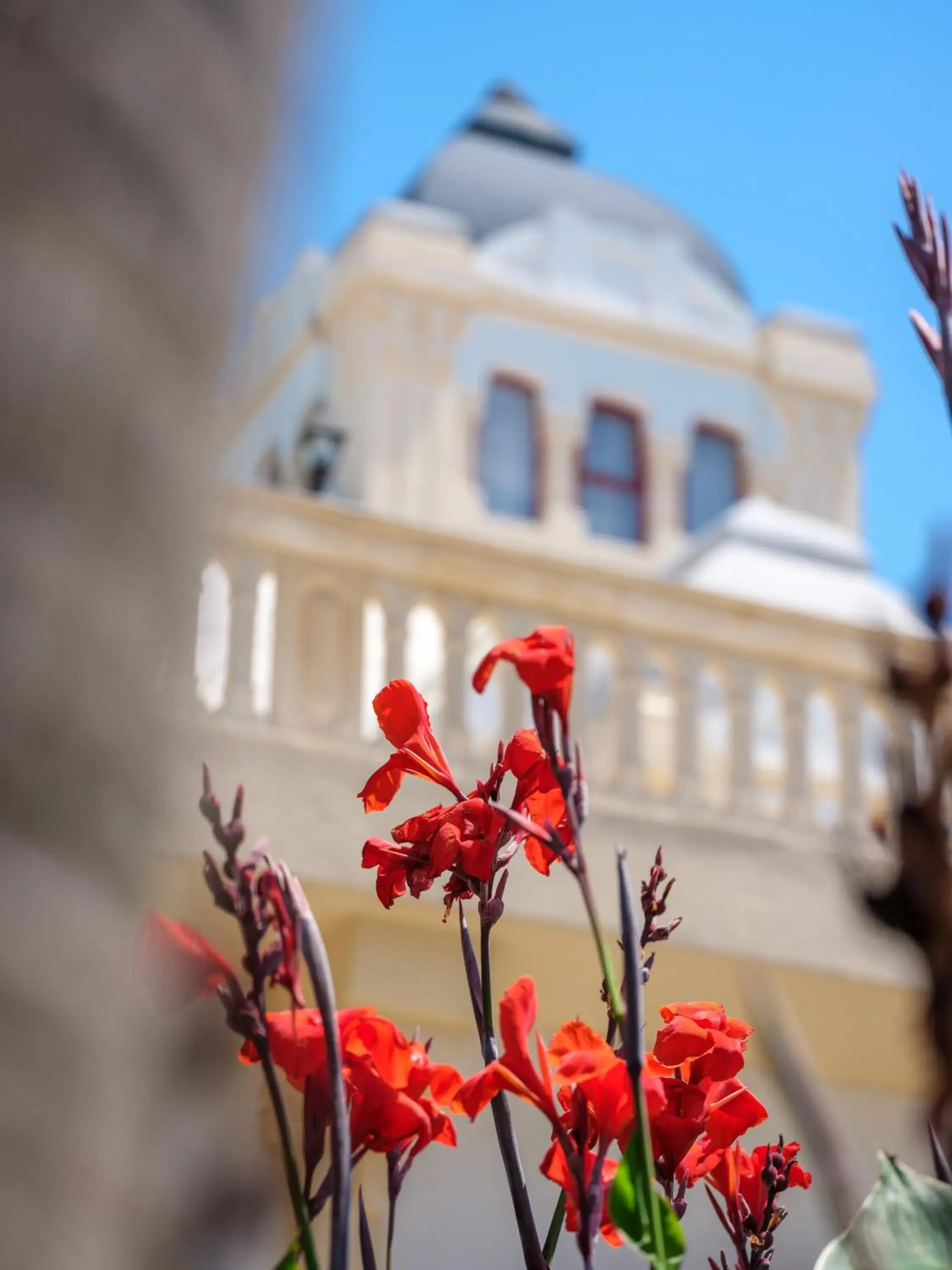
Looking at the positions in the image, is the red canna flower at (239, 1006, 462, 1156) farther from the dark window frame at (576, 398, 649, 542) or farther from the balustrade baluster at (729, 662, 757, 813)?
the dark window frame at (576, 398, 649, 542)

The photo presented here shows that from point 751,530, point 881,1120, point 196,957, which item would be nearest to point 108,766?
point 196,957

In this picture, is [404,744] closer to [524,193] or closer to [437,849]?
[437,849]

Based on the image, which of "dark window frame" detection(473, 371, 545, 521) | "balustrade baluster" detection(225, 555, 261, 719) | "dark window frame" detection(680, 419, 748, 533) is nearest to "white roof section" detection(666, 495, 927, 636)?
"balustrade baluster" detection(225, 555, 261, 719)

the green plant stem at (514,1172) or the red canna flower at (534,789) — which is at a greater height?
the red canna flower at (534,789)

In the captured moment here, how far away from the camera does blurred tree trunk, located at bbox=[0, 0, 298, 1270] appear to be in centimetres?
53

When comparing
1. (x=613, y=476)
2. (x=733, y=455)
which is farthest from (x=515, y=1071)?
(x=733, y=455)

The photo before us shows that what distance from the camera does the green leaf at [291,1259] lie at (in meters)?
0.72

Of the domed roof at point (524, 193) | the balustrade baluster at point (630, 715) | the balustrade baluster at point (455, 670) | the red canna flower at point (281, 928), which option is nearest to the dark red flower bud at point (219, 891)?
the red canna flower at point (281, 928)

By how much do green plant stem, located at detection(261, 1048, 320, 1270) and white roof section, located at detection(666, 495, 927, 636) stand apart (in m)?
8.13

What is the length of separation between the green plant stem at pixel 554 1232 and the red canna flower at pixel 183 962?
0.59 ft

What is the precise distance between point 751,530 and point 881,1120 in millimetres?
4426

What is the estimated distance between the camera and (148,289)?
2.18 ft

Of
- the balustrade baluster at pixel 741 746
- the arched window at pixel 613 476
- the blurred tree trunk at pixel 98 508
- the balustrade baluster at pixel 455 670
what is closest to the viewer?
the blurred tree trunk at pixel 98 508

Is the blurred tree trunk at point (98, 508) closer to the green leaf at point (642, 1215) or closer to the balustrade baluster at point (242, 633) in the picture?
the green leaf at point (642, 1215)
